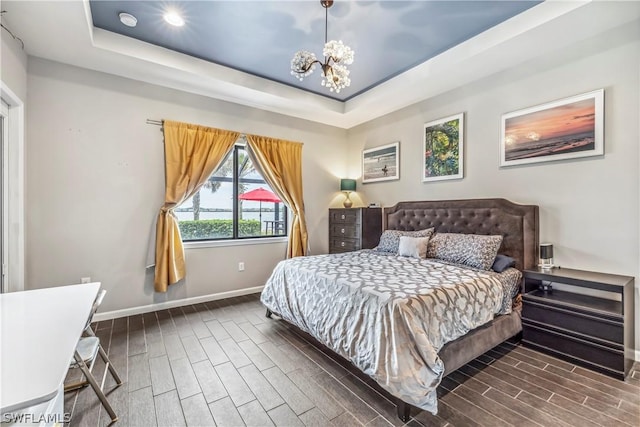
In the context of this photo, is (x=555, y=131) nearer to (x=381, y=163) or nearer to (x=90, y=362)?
(x=381, y=163)

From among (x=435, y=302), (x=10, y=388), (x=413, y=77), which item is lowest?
(x=435, y=302)

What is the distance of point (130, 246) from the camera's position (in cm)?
333

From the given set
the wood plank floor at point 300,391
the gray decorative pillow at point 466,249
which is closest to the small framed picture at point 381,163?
the gray decorative pillow at point 466,249

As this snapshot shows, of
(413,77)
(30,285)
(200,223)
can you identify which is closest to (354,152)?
(413,77)

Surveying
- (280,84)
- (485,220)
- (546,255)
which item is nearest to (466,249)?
(485,220)

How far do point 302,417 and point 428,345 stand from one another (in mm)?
872

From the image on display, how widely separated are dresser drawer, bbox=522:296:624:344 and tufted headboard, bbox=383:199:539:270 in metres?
0.48

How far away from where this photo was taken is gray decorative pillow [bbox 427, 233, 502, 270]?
9.09ft

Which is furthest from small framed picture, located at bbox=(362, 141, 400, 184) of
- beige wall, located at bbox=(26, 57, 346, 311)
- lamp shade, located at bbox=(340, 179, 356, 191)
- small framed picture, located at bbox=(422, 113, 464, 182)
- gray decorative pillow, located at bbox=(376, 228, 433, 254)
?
beige wall, located at bbox=(26, 57, 346, 311)

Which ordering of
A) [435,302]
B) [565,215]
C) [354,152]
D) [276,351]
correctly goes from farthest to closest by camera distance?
[354,152]
[565,215]
[276,351]
[435,302]

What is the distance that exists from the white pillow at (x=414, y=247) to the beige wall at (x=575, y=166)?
0.80 m

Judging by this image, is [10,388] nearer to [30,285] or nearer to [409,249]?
[30,285]

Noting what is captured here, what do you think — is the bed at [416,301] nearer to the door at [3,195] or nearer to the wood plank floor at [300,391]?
the wood plank floor at [300,391]

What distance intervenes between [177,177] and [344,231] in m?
2.54
